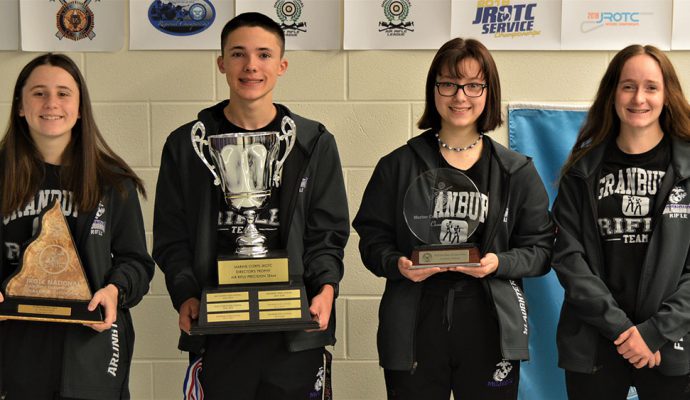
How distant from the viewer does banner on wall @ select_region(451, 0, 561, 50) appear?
3.10 meters

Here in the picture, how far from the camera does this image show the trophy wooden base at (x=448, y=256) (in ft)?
7.13

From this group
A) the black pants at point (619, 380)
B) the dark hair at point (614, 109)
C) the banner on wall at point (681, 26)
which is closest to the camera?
the black pants at point (619, 380)

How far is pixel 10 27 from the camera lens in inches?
124

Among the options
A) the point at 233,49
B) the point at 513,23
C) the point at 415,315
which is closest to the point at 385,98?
the point at 513,23

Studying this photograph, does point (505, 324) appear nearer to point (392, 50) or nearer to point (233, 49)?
point (233, 49)

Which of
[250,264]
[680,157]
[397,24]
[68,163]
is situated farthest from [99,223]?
[680,157]

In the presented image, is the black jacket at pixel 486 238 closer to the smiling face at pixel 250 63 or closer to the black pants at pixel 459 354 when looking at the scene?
the black pants at pixel 459 354

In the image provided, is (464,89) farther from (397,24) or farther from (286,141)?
(397,24)

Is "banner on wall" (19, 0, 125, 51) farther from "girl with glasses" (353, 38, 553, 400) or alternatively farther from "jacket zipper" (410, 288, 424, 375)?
"jacket zipper" (410, 288, 424, 375)

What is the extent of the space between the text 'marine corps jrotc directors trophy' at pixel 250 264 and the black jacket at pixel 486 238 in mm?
272

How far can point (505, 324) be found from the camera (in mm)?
2213

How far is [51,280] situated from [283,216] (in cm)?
66

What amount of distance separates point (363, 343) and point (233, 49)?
4.59 feet

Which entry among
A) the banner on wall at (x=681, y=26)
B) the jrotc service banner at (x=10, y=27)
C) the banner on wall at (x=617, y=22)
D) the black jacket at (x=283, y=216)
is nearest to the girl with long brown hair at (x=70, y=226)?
the black jacket at (x=283, y=216)
